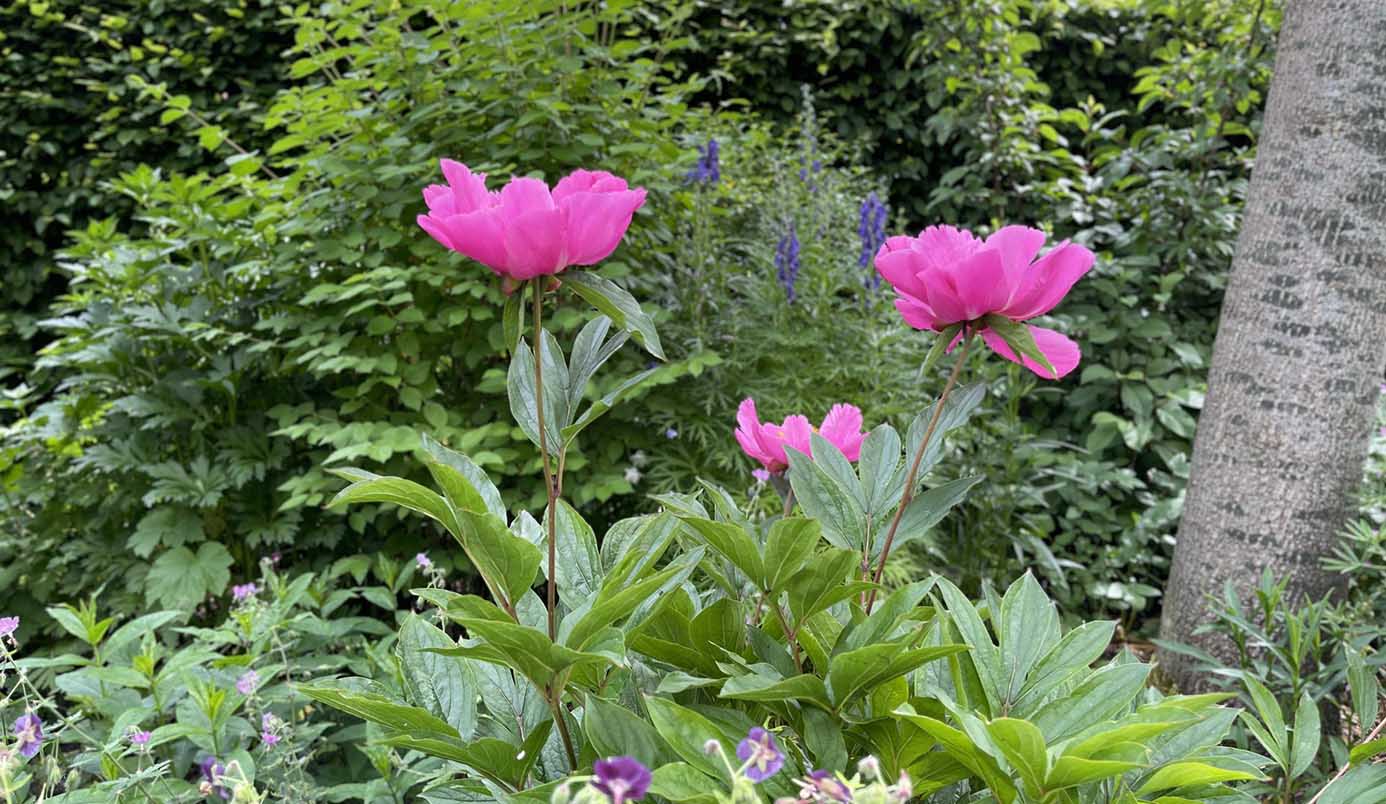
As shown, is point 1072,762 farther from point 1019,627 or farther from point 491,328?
point 491,328

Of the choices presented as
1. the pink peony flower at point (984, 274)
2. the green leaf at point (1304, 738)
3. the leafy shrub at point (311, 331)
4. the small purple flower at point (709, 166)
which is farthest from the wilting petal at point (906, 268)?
the small purple flower at point (709, 166)

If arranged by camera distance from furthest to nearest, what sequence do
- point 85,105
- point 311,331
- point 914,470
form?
point 85,105, point 311,331, point 914,470

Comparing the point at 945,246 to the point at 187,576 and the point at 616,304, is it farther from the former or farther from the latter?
the point at 187,576

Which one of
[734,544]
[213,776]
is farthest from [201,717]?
[734,544]

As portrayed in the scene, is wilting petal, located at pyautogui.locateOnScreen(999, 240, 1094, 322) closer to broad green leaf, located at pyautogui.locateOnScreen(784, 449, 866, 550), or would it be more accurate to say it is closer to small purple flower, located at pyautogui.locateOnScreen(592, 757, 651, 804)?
broad green leaf, located at pyautogui.locateOnScreen(784, 449, 866, 550)

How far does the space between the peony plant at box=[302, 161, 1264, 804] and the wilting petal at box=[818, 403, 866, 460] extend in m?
0.12

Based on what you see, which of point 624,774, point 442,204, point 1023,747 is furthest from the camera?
point 442,204

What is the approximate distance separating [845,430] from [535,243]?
0.48 metres

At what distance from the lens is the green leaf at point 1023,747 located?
68 centimetres

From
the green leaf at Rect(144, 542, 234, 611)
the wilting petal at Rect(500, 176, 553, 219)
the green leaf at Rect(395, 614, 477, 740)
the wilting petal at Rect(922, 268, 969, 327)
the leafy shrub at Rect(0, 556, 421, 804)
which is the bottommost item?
the green leaf at Rect(144, 542, 234, 611)

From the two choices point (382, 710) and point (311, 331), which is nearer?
point (382, 710)

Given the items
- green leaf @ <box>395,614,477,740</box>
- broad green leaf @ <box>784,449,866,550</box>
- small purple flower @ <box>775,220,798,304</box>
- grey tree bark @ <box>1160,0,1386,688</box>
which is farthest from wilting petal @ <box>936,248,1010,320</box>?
small purple flower @ <box>775,220,798,304</box>

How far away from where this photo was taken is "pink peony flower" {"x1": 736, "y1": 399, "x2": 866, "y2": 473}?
41.4 inches

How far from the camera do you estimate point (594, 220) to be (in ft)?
2.51
